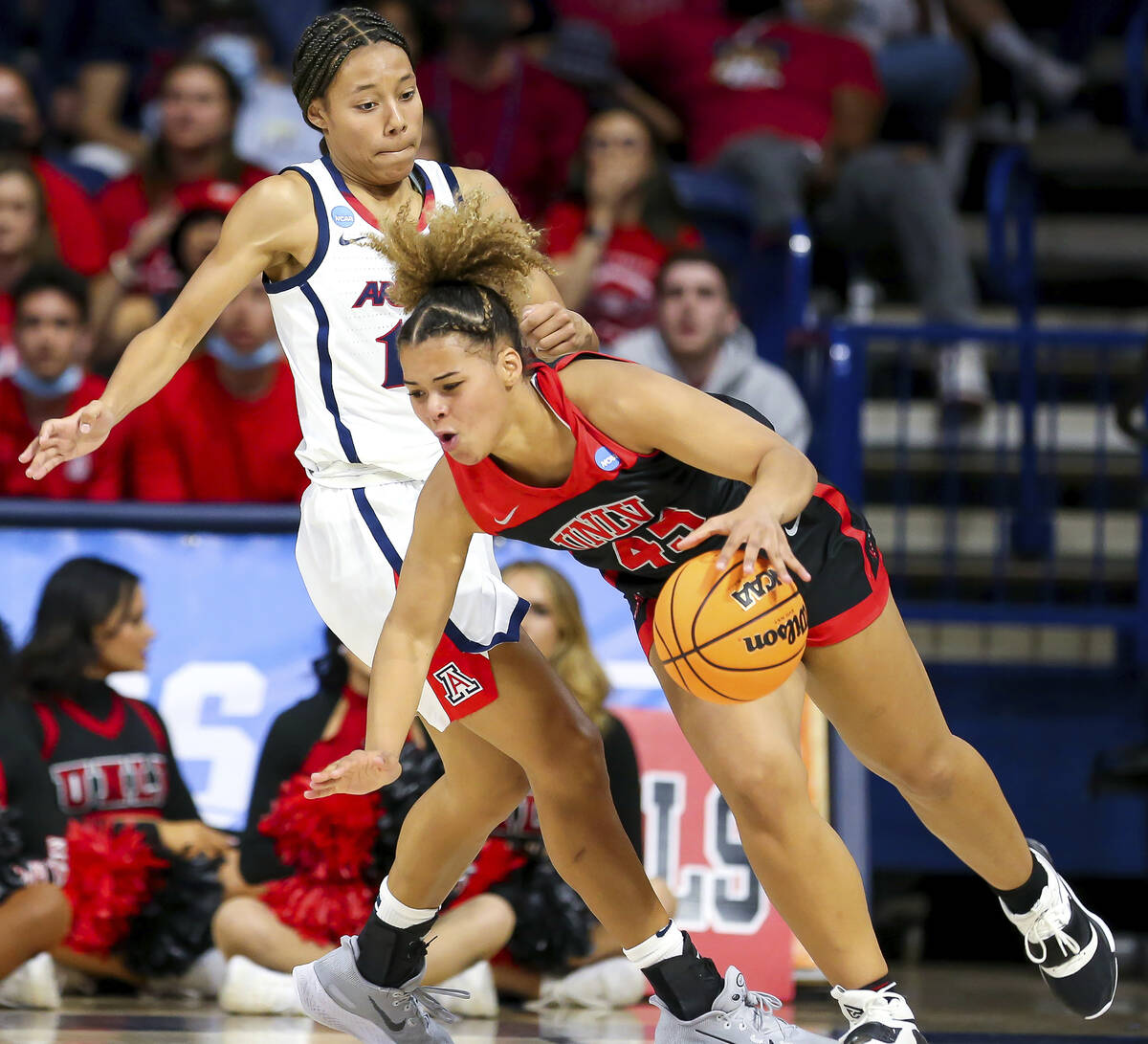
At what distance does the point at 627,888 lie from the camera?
3.76 m

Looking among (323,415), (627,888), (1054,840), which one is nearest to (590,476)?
(323,415)

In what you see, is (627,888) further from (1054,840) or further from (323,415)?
(1054,840)

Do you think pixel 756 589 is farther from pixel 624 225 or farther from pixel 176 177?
pixel 176 177

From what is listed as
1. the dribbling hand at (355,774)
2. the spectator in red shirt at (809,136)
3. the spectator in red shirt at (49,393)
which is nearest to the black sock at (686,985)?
the dribbling hand at (355,774)

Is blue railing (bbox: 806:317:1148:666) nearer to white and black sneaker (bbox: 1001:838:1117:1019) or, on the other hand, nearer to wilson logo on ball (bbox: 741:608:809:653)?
white and black sneaker (bbox: 1001:838:1117:1019)

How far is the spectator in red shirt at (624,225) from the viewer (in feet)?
23.4

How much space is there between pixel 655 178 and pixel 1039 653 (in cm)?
245

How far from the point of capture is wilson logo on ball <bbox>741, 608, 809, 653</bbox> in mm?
3129

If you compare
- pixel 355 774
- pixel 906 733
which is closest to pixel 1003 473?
pixel 906 733

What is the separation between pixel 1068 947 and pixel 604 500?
1617mm

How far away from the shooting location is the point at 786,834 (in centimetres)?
336

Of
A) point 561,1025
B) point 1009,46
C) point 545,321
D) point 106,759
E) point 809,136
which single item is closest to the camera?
point 545,321

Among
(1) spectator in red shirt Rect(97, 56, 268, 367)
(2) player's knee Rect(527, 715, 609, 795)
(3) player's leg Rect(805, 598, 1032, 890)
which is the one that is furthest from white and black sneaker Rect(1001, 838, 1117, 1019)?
(1) spectator in red shirt Rect(97, 56, 268, 367)

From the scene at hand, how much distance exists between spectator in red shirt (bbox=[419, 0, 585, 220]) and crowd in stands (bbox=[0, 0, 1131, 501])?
12 millimetres
